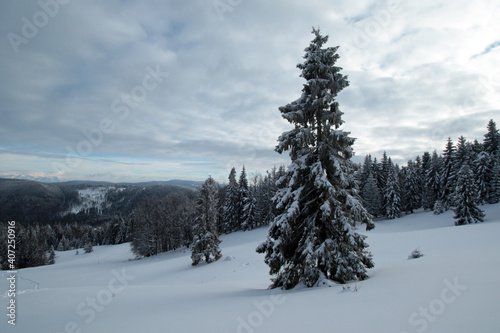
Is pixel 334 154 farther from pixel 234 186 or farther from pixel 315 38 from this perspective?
pixel 234 186

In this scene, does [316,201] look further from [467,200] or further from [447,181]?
[447,181]

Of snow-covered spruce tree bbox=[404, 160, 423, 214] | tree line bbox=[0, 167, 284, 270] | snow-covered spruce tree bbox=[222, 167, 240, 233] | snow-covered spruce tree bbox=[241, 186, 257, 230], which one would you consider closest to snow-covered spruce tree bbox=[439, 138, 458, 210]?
snow-covered spruce tree bbox=[404, 160, 423, 214]

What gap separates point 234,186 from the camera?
56.1 meters

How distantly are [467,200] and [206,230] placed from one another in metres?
35.6

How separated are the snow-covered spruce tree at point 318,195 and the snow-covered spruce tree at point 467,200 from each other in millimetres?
32394

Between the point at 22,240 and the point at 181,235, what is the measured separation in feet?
127

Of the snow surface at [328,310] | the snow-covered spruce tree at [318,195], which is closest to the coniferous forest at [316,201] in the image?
the snow-covered spruce tree at [318,195]

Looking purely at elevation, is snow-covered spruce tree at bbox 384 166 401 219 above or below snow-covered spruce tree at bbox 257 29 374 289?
below

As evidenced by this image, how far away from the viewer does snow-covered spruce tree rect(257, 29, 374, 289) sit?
26.7 feet

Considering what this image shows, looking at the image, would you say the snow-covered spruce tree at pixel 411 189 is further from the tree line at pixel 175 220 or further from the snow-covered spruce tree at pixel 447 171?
the tree line at pixel 175 220

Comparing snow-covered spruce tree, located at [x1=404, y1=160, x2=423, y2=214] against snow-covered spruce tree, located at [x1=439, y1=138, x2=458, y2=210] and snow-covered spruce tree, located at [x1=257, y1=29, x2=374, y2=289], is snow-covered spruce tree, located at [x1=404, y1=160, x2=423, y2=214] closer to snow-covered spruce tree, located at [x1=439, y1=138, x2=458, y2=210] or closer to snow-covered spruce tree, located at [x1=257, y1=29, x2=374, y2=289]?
snow-covered spruce tree, located at [x1=439, y1=138, x2=458, y2=210]

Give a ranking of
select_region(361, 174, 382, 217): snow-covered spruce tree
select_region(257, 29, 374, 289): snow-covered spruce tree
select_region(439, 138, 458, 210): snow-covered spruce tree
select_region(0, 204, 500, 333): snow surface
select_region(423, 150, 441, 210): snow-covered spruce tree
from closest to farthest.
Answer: select_region(0, 204, 500, 333): snow surface < select_region(257, 29, 374, 289): snow-covered spruce tree < select_region(439, 138, 458, 210): snow-covered spruce tree < select_region(423, 150, 441, 210): snow-covered spruce tree < select_region(361, 174, 382, 217): snow-covered spruce tree

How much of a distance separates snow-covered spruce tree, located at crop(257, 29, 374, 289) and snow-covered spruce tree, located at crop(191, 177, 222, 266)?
72.1ft

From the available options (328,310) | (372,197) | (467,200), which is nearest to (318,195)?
(328,310)
